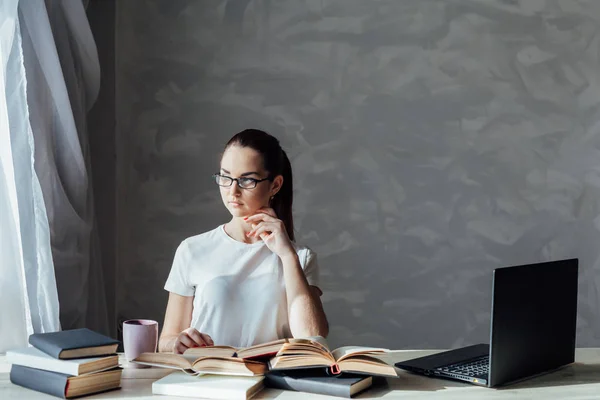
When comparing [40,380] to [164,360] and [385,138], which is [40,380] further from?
[385,138]

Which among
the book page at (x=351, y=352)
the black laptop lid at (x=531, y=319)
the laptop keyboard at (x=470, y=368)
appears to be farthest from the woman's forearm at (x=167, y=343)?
the black laptop lid at (x=531, y=319)

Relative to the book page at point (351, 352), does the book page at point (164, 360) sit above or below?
below

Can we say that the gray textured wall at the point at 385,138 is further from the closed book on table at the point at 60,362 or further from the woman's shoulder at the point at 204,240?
the closed book on table at the point at 60,362

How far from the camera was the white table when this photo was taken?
161 centimetres

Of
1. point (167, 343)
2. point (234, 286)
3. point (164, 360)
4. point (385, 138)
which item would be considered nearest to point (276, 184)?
point (234, 286)

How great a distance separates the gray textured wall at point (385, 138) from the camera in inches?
128

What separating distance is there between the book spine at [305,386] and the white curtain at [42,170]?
2.73 feet

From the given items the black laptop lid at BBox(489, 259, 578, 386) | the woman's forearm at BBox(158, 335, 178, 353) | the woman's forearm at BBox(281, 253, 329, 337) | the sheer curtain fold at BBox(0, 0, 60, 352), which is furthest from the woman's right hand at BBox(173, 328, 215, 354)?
the black laptop lid at BBox(489, 259, 578, 386)

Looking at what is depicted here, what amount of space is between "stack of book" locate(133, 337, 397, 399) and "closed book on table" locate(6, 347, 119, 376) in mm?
121

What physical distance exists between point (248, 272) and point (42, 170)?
0.67 metres

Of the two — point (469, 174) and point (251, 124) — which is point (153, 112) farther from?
point (469, 174)

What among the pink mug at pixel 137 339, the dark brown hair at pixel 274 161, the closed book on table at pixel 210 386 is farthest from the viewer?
the dark brown hair at pixel 274 161

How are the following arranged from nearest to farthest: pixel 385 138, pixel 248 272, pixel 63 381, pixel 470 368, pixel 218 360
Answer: pixel 63 381 → pixel 218 360 → pixel 470 368 → pixel 248 272 → pixel 385 138

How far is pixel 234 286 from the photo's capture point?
2174 mm
